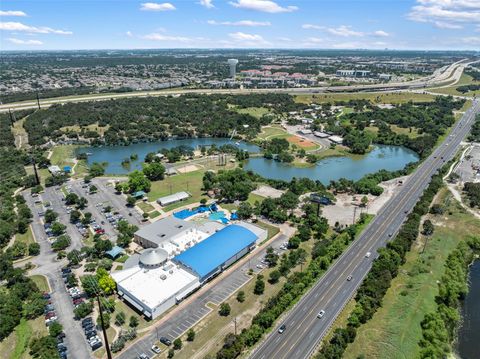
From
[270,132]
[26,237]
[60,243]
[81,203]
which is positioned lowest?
[26,237]

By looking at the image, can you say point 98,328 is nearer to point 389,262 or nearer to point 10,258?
point 10,258

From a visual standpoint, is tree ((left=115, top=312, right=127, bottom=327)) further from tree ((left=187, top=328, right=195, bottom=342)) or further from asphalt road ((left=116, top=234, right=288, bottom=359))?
tree ((left=187, top=328, right=195, bottom=342))

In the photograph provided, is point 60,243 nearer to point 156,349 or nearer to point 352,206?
point 156,349

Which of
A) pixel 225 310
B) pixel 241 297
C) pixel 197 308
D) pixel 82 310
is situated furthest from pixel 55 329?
pixel 241 297

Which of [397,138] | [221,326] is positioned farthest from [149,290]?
[397,138]

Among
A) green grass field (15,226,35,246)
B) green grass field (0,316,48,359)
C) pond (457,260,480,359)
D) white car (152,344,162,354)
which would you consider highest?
white car (152,344,162,354)

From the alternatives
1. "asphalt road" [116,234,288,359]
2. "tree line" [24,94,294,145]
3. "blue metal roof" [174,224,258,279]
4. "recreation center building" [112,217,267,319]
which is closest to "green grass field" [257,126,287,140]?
"tree line" [24,94,294,145]
